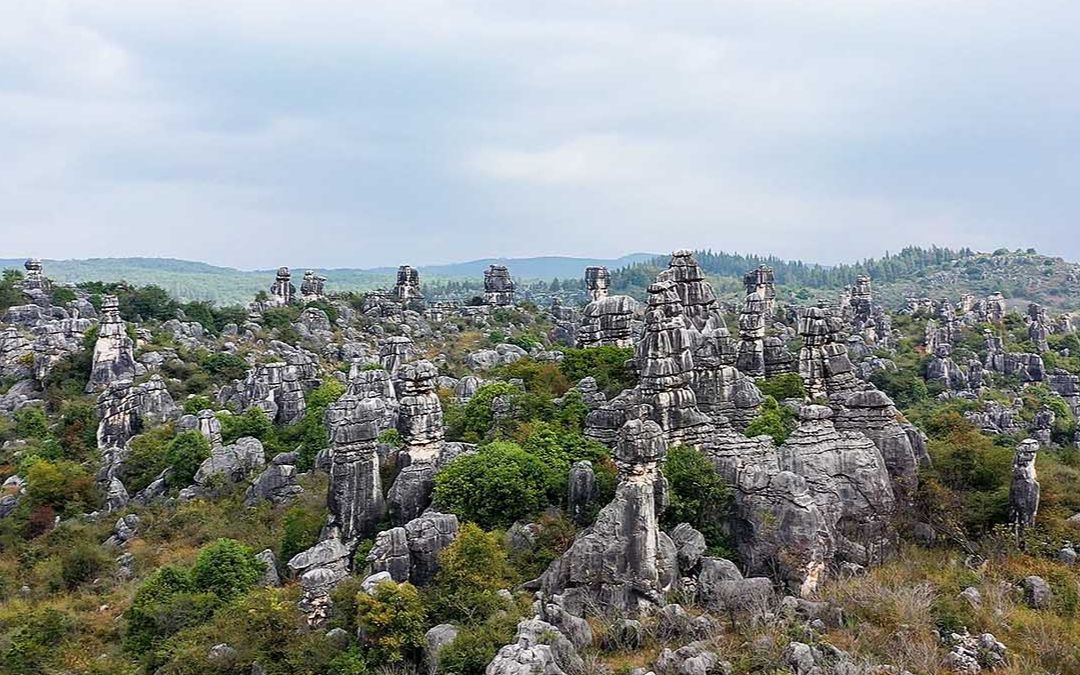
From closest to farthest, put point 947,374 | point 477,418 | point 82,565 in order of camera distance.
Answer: point 82,565
point 477,418
point 947,374

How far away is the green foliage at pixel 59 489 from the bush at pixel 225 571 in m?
15.5

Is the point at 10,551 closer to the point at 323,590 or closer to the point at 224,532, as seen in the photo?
the point at 224,532

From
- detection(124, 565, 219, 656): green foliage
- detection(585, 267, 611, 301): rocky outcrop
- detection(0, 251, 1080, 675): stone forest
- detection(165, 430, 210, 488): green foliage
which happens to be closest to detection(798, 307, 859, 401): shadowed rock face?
detection(0, 251, 1080, 675): stone forest

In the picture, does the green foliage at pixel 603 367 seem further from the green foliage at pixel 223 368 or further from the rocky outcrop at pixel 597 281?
the green foliage at pixel 223 368

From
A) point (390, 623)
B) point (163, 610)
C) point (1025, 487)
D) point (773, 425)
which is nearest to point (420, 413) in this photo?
point (390, 623)

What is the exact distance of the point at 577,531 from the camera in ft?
75.6

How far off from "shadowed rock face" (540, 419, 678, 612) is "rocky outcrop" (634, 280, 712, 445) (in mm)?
5011

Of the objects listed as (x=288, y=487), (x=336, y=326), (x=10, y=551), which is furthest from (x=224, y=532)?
(x=336, y=326)

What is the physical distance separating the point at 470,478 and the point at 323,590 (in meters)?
5.59

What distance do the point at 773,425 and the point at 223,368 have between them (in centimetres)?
4235

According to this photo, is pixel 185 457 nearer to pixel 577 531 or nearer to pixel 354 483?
pixel 354 483

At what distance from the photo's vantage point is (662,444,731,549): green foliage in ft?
74.5

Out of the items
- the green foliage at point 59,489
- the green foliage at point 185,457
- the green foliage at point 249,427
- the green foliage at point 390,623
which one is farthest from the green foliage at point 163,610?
the green foliage at point 249,427

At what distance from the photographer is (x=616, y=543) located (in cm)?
2036
